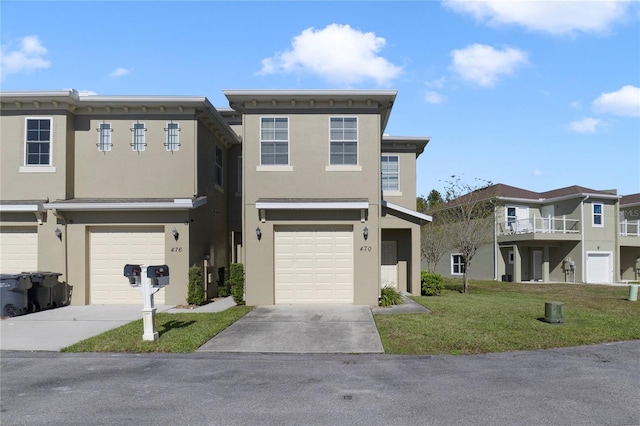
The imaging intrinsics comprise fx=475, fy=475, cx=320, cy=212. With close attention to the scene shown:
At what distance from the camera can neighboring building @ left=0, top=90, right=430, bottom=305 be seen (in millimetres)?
14383

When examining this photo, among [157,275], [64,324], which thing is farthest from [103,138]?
[157,275]

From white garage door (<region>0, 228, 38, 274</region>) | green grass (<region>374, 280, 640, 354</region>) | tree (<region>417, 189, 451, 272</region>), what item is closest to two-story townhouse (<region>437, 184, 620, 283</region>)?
tree (<region>417, 189, 451, 272</region>)

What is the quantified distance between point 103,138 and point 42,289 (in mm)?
5000

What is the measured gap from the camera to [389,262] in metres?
20.3

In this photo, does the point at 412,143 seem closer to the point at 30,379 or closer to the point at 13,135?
the point at 13,135

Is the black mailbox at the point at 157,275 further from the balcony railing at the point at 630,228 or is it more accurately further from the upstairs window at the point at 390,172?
the balcony railing at the point at 630,228

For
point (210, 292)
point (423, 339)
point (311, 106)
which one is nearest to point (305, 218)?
point (311, 106)

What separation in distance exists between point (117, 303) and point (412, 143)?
13.0 metres

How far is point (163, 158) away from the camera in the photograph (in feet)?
50.6

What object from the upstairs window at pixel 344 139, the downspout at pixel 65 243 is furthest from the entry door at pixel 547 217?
the downspout at pixel 65 243

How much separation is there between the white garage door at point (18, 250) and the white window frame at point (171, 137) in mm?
4911

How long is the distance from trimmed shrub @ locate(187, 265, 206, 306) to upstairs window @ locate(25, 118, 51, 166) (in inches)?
225

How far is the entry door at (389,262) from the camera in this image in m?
20.2

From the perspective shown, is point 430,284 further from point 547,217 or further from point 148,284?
point 547,217
